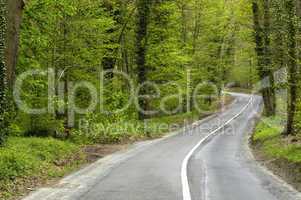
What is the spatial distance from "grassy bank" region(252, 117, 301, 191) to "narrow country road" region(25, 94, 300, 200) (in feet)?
2.00

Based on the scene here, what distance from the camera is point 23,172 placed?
15102mm

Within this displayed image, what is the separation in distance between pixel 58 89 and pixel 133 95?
15.4 metres

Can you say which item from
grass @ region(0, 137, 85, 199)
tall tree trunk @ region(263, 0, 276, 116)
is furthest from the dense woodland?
tall tree trunk @ region(263, 0, 276, 116)

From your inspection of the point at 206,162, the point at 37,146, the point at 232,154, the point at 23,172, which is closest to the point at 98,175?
the point at 23,172

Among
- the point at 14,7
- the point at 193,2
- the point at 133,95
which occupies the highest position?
the point at 193,2

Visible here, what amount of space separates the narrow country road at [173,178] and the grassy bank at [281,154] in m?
0.61

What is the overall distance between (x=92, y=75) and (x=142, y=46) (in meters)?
12.8

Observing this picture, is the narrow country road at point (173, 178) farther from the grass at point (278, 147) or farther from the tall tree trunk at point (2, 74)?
the tall tree trunk at point (2, 74)

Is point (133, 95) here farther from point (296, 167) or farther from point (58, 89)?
point (296, 167)

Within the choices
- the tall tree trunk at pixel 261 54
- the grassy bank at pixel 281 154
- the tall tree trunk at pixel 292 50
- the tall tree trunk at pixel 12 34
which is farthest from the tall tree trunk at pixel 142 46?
the tall tree trunk at pixel 12 34

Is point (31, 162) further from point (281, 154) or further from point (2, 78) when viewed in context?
point (281, 154)

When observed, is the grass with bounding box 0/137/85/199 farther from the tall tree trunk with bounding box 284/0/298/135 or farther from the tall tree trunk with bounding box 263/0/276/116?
the tall tree trunk with bounding box 263/0/276/116

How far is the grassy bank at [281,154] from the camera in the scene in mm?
16539

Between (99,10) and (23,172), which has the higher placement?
(99,10)
